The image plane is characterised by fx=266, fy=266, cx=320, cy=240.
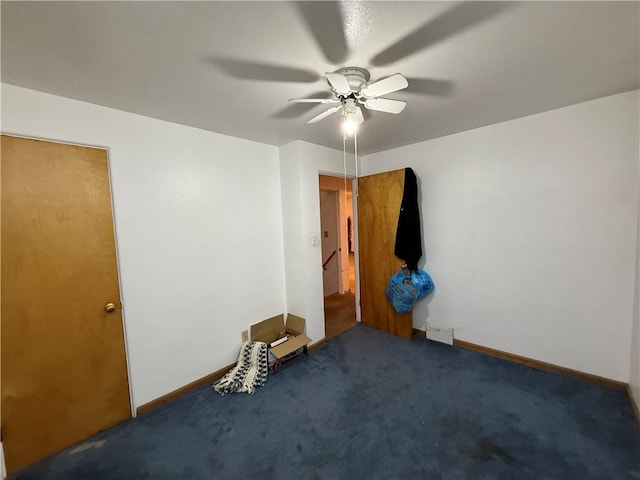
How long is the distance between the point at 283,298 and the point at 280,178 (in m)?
1.41

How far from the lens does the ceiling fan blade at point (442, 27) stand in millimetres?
1121

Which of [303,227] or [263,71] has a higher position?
[263,71]

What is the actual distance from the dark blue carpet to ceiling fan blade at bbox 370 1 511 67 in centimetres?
235

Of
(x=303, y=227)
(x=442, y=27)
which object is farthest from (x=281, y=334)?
(x=442, y=27)

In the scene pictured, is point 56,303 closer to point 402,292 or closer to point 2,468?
point 2,468

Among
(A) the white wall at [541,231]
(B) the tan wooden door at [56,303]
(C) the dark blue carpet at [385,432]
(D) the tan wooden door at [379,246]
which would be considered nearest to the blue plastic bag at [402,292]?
(D) the tan wooden door at [379,246]

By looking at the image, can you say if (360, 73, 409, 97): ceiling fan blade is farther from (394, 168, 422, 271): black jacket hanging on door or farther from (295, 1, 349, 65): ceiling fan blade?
(394, 168, 422, 271): black jacket hanging on door

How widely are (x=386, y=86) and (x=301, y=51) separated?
483mm

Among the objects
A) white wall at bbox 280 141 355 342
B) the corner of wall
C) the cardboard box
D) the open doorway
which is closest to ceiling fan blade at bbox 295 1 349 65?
white wall at bbox 280 141 355 342

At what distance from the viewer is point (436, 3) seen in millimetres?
1089

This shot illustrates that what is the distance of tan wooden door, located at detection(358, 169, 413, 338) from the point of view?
320cm

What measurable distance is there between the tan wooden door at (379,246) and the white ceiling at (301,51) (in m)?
1.22

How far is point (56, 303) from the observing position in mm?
1761

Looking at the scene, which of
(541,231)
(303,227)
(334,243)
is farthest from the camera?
(334,243)
